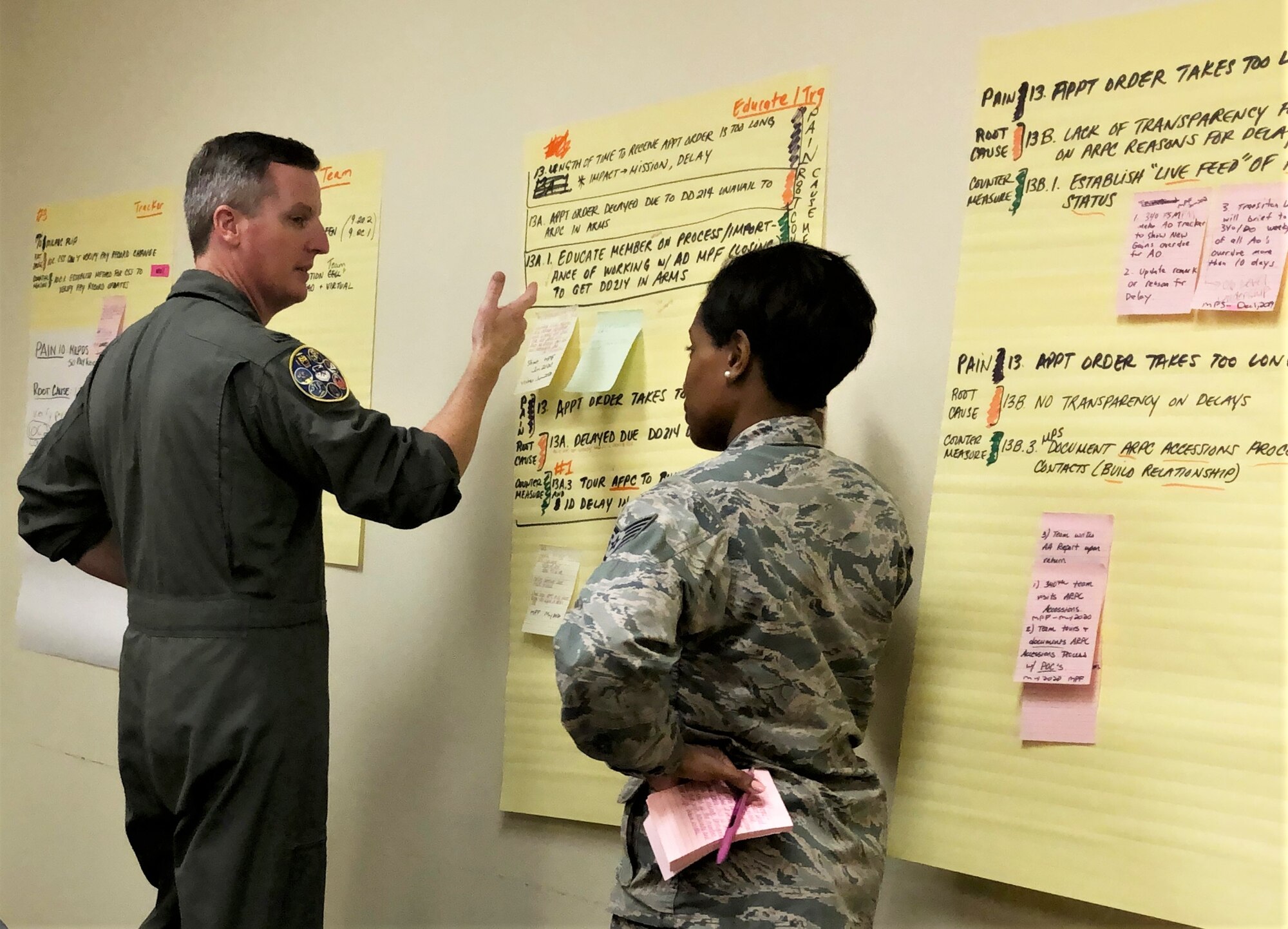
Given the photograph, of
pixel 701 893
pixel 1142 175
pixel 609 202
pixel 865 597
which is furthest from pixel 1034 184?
pixel 701 893

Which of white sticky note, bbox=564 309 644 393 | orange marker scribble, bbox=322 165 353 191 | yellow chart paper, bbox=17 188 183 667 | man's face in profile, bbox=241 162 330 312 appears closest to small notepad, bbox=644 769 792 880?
white sticky note, bbox=564 309 644 393

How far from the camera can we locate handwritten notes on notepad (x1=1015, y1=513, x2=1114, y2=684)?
44.6 inches

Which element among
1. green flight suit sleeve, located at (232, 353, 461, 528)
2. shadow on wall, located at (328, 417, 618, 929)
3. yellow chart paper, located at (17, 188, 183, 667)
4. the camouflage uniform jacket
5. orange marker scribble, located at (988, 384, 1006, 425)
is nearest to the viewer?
the camouflage uniform jacket

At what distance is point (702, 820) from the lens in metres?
1.03

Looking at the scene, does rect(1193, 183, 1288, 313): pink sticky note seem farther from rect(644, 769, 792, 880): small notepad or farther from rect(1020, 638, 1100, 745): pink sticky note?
rect(644, 769, 792, 880): small notepad

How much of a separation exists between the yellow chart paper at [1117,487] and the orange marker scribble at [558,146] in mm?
675

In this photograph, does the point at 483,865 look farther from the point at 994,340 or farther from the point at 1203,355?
the point at 1203,355

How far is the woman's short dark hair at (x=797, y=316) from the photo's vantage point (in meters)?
1.09

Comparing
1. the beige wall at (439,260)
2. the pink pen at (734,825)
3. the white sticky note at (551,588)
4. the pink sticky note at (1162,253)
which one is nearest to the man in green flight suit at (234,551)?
the white sticky note at (551,588)

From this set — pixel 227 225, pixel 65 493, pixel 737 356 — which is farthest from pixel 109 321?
pixel 737 356

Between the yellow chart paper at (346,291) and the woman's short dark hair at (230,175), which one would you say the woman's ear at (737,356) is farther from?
the yellow chart paper at (346,291)

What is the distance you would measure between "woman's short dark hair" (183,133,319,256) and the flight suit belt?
0.54 m

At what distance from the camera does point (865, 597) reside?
43.3 inches

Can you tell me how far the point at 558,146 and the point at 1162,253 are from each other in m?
0.95
